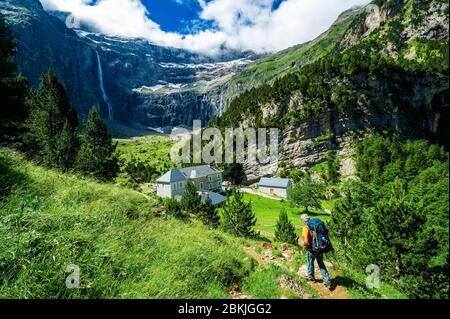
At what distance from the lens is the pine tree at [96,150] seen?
30.7m

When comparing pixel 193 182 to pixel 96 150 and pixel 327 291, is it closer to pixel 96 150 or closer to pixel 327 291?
pixel 96 150

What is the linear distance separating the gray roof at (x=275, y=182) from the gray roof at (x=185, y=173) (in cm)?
1641

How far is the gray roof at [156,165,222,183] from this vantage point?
75875mm

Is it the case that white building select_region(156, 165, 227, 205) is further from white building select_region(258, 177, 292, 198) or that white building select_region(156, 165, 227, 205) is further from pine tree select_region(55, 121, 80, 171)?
pine tree select_region(55, 121, 80, 171)

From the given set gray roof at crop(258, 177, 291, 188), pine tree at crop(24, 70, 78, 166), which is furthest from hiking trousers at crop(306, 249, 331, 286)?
gray roof at crop(258, 177, 291, 188)

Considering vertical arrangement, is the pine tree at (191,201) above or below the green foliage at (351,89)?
below

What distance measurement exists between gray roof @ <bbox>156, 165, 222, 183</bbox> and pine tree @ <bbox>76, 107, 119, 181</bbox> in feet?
114

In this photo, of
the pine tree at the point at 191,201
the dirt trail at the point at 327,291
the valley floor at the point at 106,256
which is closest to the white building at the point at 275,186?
the pine tree at the point at 191,201

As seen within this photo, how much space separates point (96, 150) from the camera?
35094 millimetres

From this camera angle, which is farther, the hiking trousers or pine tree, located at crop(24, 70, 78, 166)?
pine tree, located at crop(24, 70, 78, 166)

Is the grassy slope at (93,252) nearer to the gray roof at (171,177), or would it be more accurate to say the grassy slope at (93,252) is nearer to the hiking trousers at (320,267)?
the hiking trousers at (320,267)
